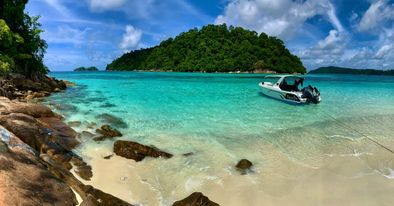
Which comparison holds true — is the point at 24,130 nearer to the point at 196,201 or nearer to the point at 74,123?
the point at 196,201

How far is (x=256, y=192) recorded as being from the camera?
25.7 ft

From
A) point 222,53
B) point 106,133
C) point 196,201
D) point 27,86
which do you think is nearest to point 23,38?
point 27,86

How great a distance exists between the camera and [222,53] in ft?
448

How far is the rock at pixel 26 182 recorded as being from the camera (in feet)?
17.0

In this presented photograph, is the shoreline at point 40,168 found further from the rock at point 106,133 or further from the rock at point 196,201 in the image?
the rock at point 196,201

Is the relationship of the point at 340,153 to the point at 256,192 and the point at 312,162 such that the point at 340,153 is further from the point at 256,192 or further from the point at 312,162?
the point at 256,192

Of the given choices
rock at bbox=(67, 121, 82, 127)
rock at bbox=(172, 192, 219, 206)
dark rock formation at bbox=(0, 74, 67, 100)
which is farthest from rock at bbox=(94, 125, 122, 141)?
dark rock formation at bbox=(0, 74, 67, 100)

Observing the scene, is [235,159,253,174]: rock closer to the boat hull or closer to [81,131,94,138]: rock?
[81,131,94,138]: rock

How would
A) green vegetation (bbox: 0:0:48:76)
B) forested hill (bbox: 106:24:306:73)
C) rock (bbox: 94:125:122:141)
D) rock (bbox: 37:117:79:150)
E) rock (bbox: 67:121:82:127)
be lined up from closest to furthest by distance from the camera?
rock (bbox: 37:117:79:150) → rock (bbox: 94:125:122:141) → rock (bbox: 67:121:82:127) → green vegetation (bbox: 0:0:48:76) → forested hill (bbox: 106:24:306:73)

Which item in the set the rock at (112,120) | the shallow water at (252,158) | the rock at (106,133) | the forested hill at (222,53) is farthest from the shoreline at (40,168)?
the forested hill at (222,53)

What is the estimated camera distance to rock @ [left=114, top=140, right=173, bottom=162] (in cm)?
1008

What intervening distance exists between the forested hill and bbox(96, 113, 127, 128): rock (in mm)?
115136

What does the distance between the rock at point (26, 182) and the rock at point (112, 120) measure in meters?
7.79

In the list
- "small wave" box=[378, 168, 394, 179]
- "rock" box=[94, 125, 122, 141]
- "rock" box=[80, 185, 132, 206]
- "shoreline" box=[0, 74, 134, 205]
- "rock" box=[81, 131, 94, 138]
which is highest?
"shoreline" box=[0, 74, 134, 205]
